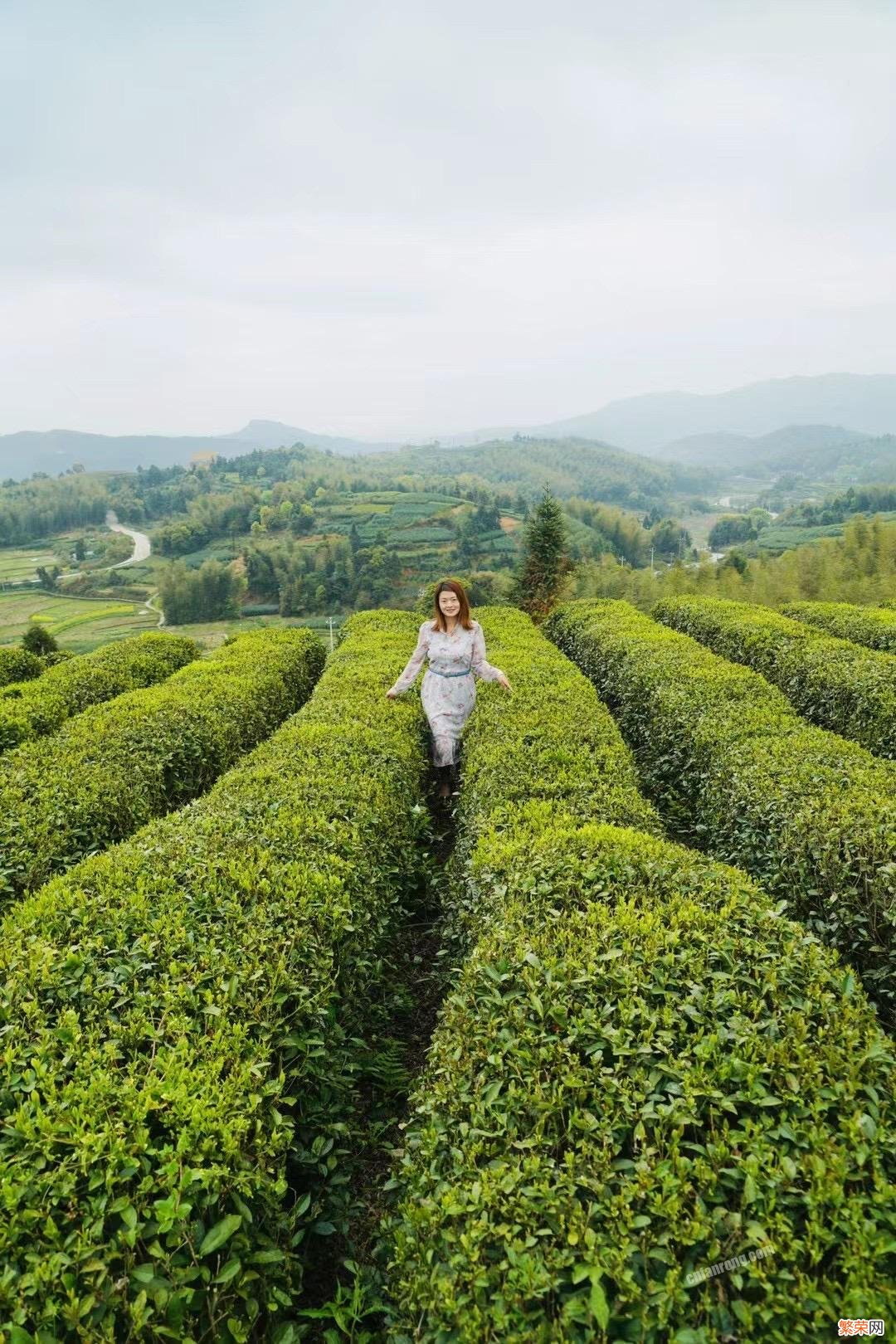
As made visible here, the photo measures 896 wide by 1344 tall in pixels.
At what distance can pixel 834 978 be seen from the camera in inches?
124

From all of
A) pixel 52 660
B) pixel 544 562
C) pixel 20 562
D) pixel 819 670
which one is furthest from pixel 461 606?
pixel 20 562

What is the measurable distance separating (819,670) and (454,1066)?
1034 centimetres

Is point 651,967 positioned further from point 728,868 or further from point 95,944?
point 95,944

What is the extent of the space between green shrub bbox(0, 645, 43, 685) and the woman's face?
43.6ft

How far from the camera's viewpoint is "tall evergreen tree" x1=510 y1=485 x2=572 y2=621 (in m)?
29.2

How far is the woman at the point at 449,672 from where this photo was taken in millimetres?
8258

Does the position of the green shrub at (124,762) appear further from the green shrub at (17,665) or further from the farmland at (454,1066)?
the green shrub at (17,665)

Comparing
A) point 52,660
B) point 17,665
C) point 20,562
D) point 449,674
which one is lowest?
point 20,562

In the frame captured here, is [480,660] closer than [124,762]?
No

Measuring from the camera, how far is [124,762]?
7219mm

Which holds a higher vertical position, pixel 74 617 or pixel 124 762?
pixel 124 762

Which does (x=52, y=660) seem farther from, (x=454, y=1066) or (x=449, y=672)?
(x=454, y=1066)

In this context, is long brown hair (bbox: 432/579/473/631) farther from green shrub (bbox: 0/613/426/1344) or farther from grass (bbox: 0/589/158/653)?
grass (bbox: 0/589/158/653)

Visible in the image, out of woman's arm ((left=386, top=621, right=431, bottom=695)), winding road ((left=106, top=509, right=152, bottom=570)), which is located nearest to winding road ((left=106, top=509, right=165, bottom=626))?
winding road ((left=106, top=509, right=152, bottom=570))
